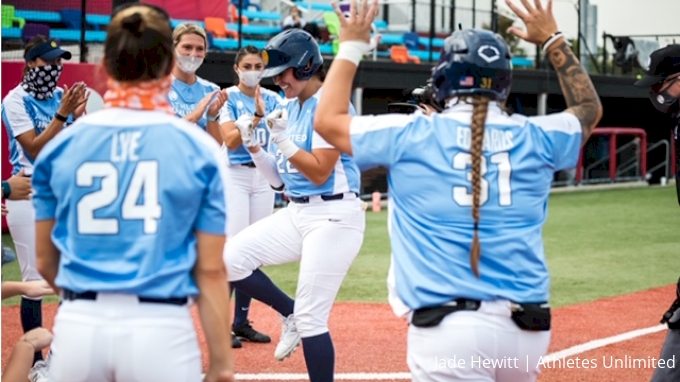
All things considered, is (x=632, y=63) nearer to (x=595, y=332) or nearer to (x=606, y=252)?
(x=606, y=252)

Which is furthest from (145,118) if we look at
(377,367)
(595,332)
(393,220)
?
(595,332)

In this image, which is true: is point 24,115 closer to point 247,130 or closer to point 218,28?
point 247,130

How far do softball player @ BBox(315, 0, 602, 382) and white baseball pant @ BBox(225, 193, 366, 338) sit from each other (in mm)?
2128

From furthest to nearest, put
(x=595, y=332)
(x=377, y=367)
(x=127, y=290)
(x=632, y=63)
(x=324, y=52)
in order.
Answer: (x=632, y=63), (x=324, y=52), (x=595, y=332), (x=377, y=367), (x=127, y=290)

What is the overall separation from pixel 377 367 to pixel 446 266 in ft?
11.9

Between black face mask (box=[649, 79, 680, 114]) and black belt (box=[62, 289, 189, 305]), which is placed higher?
black face mask (box=[649, 79, 680, 114])

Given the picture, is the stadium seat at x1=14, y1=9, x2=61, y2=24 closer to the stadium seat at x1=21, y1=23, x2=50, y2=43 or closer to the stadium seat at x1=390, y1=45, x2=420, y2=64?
the stadium seat at x1=21, y1=23, x2=50, y2=43

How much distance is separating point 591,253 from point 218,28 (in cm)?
936

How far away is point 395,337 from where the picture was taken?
26.7 ft

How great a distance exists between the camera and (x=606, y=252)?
43.5 ft

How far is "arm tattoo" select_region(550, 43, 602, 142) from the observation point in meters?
3.84

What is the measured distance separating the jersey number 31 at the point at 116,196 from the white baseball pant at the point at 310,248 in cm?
274

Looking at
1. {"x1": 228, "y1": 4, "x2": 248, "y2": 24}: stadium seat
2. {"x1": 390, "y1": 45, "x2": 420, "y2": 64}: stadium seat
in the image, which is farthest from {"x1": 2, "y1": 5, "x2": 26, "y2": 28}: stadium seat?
{"x1": 390, "y1": 45, "x2": 420, "y2": 64}: stadium seat

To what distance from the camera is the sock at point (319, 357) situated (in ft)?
19.0
